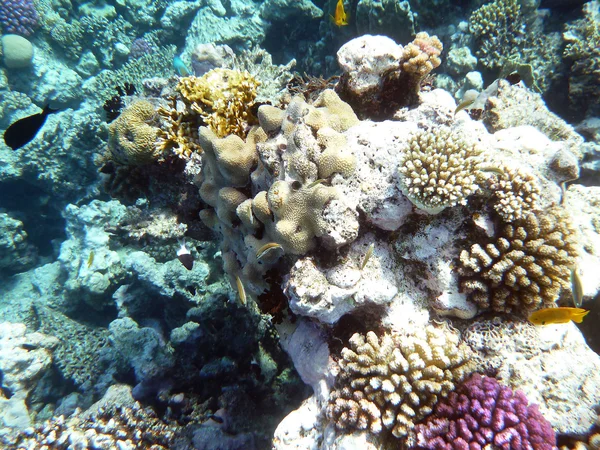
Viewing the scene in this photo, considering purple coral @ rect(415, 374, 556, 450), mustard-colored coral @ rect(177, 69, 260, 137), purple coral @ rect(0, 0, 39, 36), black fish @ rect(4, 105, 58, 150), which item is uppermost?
purple coral @ rect(0, 0, 39, 36)

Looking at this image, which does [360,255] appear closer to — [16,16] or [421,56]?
[421,56]

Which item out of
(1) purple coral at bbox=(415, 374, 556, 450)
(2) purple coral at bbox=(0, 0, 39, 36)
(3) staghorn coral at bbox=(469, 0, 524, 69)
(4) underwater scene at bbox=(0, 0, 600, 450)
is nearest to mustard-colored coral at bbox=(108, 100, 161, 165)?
(4) underwater scene at bbox=(0, 0, 600, 450)

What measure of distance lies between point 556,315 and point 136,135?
194 inches

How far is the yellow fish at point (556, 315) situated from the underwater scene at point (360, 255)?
1 centimetres

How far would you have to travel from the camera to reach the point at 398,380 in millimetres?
2867

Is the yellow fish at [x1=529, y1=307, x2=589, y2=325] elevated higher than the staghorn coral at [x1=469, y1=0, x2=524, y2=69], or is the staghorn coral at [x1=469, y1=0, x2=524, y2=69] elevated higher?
the staghorn coral at [x1=469, y1=0, x2=524, y2=69]

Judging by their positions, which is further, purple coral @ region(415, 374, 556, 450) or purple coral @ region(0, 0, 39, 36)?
purple coral @ region(0, 0, 39, 36)

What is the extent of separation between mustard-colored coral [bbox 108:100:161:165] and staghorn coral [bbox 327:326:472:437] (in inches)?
144

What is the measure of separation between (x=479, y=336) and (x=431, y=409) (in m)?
0.81

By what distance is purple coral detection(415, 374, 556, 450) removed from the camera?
8.21ft

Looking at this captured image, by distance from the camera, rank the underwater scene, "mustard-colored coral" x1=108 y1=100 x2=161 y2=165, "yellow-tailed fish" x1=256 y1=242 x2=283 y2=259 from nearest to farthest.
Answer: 1. the underwater scene
2. "yellow-tailed fish" x1=256 y1=242 x2=283 y2=259
3. "mustard-colored coral" x1=108 y1=100 x2=161 y2=165

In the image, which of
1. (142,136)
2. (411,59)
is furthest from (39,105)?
(411,59)

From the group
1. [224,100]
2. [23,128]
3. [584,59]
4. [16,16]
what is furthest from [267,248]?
[16,16]

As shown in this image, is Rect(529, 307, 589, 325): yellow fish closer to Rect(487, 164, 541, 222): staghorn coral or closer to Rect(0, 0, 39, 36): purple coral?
Rect(487, 164, 541, 222): staghorn coral
